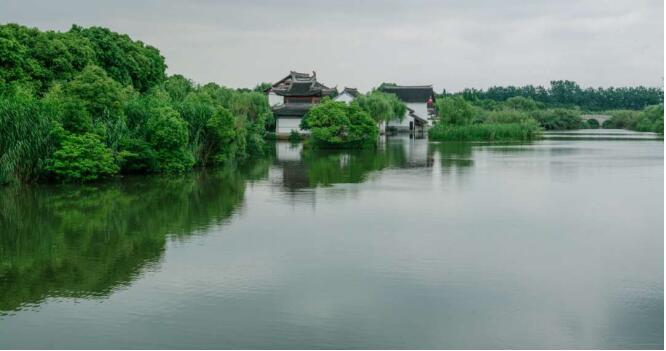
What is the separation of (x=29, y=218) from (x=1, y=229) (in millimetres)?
962

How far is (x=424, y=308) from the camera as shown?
24.3 ft

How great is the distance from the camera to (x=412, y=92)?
2163 inches

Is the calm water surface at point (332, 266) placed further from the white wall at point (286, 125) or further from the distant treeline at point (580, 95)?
the distant treeline at point (580, 95)

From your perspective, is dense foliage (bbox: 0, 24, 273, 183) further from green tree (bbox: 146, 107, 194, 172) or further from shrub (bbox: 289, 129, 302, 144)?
shrub (bbox: 289, 129, 302, 144)

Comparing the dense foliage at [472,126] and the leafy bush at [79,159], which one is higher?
the dense foliage at [472,126]

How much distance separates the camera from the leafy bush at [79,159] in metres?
16.9

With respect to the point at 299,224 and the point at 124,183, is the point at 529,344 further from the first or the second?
the point at 124,183

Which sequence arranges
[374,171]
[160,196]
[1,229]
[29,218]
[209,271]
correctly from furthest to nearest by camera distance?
[374,171] → [160,196] → [29,218] → [1,229] → [209,271]

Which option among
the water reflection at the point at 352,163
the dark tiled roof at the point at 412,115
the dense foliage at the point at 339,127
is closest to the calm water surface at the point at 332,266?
the water reflection at the point at 352,163

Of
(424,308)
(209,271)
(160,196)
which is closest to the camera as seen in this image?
(424,308)

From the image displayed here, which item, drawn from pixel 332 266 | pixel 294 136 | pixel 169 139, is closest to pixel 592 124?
pixel 294 136

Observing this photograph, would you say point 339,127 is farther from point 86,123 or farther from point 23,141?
point 23,141

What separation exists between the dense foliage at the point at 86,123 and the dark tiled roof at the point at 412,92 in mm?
28329

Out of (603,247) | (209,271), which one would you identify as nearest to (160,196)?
(209,271)
